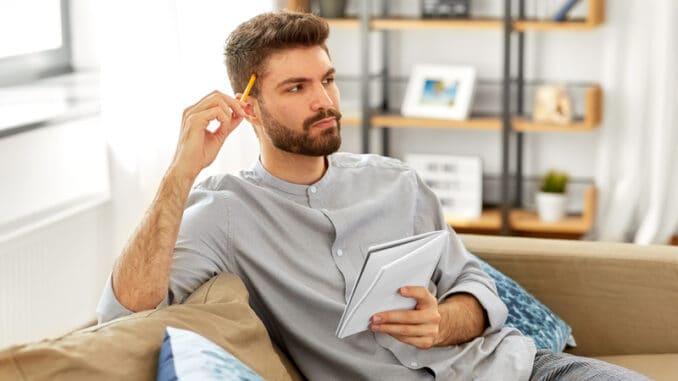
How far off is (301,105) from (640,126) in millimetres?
2540

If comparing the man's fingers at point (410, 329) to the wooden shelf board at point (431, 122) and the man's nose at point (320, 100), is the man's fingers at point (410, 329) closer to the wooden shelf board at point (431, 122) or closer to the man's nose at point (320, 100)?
the man's nose at point (320, 100)

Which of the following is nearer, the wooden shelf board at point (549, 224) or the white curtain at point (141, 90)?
the white curtain at point (141, 90)

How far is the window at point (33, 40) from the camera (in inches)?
124

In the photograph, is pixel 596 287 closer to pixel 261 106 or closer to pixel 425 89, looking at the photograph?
pixel 261 106

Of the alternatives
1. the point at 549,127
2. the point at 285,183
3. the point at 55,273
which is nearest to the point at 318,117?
the point at 285,183

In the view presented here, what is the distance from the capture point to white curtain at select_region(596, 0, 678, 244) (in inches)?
165

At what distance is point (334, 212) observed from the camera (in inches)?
83.0

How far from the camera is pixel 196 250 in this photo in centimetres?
195

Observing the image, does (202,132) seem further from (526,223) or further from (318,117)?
(526,223)

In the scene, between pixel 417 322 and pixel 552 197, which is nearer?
pixel 417 322

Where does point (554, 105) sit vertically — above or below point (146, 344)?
above

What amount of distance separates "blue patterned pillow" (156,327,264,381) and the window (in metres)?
1.79

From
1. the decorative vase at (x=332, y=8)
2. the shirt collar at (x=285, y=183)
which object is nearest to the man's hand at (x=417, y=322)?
the shirt collar at (x=285, y=183)

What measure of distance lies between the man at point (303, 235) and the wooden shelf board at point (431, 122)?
2.09 meters
